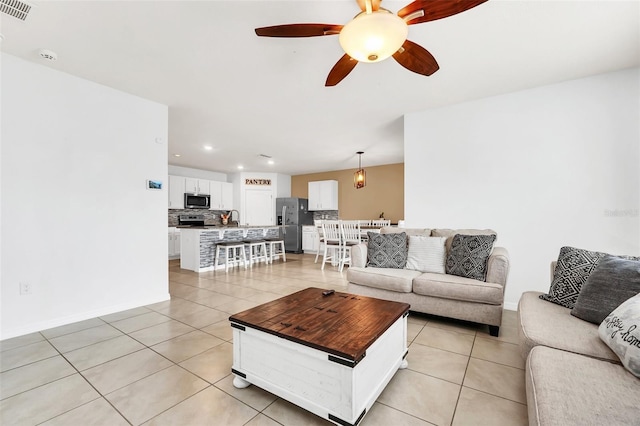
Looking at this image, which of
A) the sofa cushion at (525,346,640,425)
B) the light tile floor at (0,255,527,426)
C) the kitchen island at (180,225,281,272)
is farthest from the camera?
the kitchen island at (180,225,281,272)

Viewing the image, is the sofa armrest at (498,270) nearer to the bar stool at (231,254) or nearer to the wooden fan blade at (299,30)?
the wooden fan blade at (299,30)

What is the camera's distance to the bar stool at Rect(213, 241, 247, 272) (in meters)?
5.20

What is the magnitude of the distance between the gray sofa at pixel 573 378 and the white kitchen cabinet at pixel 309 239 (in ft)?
21.6

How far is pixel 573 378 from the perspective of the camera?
1.05 meters

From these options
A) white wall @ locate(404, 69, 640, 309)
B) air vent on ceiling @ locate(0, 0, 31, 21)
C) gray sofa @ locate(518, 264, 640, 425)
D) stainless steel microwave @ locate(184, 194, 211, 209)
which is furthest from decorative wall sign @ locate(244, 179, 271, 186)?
gray sofa @ locate(518, 264, 640, 425)

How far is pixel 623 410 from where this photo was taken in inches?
34.4

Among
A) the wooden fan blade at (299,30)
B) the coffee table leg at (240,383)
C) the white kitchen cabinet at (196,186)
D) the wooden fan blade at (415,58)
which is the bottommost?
the coffee table leg at (240,383)

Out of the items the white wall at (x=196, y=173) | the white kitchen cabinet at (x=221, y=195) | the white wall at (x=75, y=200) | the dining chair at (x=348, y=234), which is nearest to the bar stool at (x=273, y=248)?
the dining chair at (x=348, y=234)

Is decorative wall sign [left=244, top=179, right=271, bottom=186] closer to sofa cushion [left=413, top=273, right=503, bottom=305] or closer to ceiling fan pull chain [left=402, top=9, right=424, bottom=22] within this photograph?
sofa cushion [left=413, top=273, right=503, bottom=305]

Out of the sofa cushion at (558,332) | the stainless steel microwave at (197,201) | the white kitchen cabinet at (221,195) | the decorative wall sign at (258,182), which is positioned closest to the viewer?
the sofa cushion at (558,332)

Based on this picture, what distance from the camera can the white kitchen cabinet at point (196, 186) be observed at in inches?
280

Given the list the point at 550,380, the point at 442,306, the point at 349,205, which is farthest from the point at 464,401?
the point at 349,205

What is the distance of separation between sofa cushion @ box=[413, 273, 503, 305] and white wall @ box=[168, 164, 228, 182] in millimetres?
6765

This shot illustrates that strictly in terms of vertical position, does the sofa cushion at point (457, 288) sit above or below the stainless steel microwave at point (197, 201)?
below
